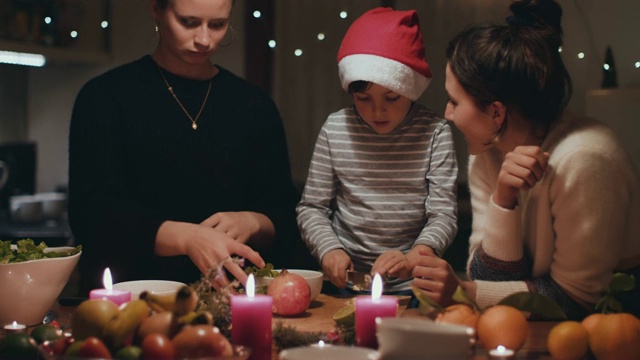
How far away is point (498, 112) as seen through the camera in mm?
1963

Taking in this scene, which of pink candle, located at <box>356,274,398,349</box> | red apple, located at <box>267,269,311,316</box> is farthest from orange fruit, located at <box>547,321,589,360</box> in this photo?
red apple, located at <box>267,269,311,316</box>

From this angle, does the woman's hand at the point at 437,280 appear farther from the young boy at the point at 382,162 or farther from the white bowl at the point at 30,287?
the white bowl at the point at 30,287

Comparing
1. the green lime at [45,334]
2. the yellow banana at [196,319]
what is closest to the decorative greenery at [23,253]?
the green lime at [45,334]

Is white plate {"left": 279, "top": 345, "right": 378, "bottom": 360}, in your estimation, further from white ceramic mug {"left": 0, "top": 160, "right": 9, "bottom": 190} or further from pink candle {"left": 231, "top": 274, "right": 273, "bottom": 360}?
white ceramic mug {"left": 0, "top": 160, "right": 9, "bottom": 190}

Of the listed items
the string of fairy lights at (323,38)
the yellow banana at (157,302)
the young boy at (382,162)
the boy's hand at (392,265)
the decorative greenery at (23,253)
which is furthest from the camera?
the string of fairy lights at (323,38)

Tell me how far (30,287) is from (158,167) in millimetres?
698

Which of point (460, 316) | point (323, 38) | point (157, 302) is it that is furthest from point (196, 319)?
point (323, 38)

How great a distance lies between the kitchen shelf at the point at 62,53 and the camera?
3.26 m

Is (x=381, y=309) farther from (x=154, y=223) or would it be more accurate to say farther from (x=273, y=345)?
(x=154, y=223)

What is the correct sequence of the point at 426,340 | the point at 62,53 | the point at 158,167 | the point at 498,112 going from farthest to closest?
the point at 62,53 < the point at 158,167 < the point at 498,112 < the point at 426,340

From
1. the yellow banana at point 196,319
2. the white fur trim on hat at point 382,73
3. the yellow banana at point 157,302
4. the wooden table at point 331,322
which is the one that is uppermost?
the white fur trim on hat at point 382,73

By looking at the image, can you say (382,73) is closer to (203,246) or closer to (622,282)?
(203,246)

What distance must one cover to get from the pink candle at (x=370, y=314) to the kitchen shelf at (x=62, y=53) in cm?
209

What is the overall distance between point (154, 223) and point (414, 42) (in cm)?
81
